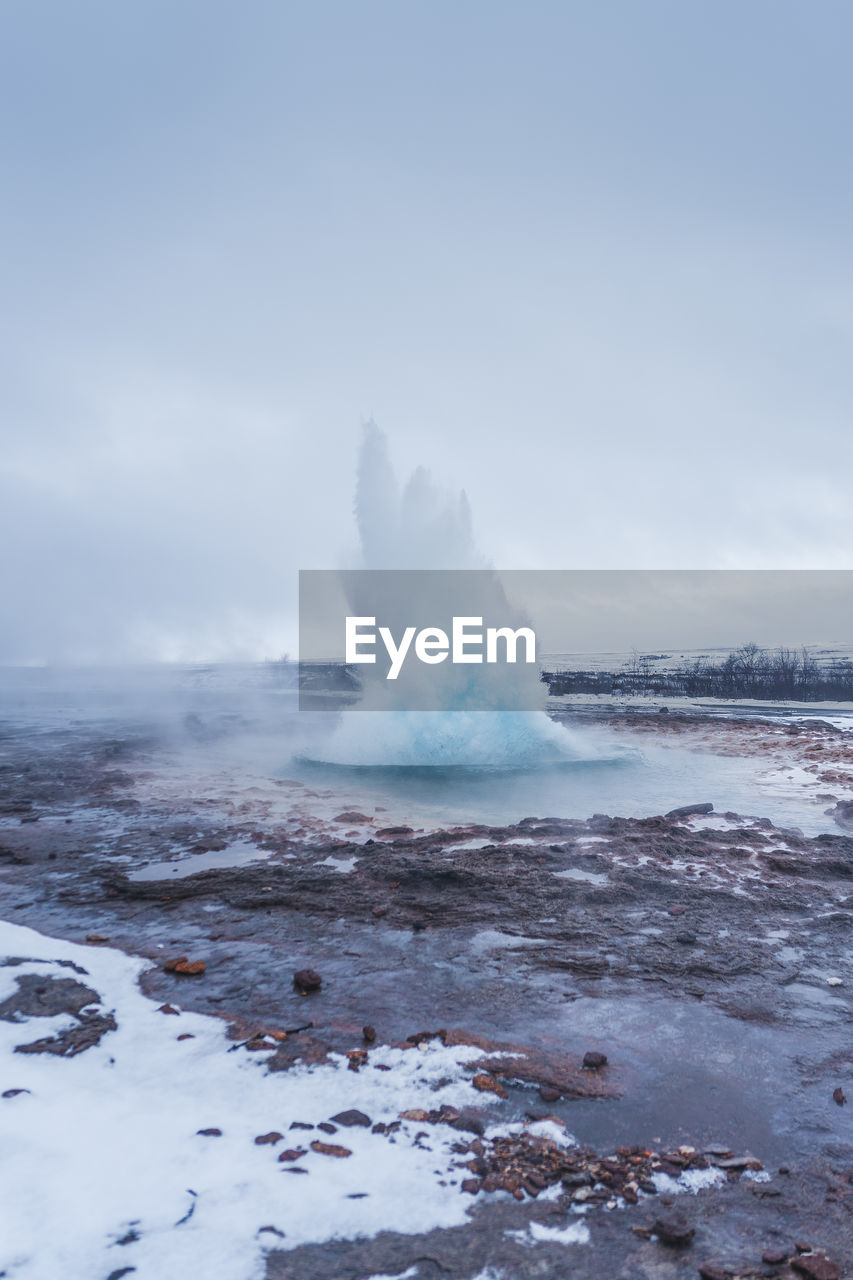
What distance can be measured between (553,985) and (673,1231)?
3013mm

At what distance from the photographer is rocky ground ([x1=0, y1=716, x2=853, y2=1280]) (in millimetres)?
3492

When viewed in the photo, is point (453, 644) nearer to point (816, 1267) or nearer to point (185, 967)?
point (185, 967)

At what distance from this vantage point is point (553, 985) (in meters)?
6.33

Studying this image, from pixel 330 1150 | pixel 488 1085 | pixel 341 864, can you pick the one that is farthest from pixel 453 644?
pixel 330 1150

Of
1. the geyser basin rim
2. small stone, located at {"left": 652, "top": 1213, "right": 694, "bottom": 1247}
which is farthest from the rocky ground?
the geyser basin rim

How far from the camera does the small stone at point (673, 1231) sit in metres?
3.33

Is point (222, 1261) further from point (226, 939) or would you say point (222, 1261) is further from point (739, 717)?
point (739, 717)

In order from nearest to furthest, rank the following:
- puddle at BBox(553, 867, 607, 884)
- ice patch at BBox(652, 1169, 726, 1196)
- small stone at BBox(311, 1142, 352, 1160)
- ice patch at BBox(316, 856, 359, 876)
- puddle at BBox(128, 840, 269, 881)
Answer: ice patch at BBox(652, 1169, 726, 1196) < small stone at BBox(311, 1142, 352, 1160) < puddle at BBox(553, 867, 607, 884) < puddle at BBox(128, 840, 269, 881) < ice patch at BBox(316, 856, 359, 876)

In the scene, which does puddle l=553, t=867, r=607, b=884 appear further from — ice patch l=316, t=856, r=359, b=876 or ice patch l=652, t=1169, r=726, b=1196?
ice patch l=652, t=1169, r=726, b=1196

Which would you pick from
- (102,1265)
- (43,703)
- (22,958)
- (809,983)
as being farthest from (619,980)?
(43,703)

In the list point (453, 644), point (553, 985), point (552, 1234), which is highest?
point (453, 644)

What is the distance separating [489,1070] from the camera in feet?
16.0

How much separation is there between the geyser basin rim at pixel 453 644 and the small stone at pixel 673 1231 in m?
18.0

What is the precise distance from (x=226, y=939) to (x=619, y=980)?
4.30 meters
